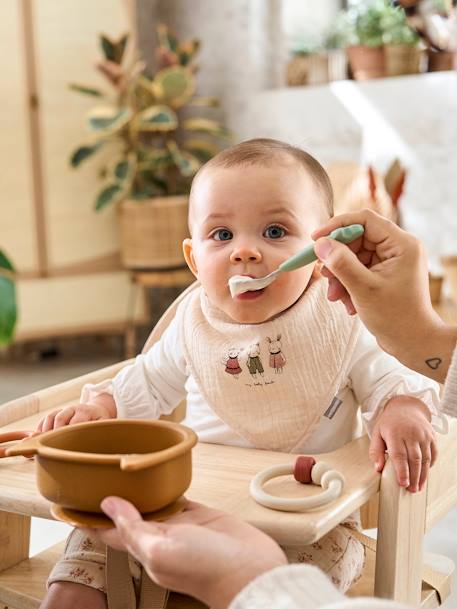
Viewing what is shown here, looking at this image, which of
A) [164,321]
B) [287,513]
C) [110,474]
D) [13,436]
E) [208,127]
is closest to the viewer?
[110,474]

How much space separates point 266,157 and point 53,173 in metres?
2.82

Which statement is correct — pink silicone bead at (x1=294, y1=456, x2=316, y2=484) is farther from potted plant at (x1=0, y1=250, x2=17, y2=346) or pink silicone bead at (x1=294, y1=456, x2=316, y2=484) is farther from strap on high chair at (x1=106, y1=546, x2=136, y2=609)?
potted plant at (x1=0, y1=250, x2=17, y2=346)

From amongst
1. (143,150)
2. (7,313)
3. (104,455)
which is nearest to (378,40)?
(143,150)

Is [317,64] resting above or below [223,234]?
above

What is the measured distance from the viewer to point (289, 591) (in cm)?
67

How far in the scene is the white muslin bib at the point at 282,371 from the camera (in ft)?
3.91

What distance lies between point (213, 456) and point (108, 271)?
3.02 meters

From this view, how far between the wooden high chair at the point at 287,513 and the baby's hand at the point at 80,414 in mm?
80

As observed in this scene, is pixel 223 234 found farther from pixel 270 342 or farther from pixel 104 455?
pixel 104 455

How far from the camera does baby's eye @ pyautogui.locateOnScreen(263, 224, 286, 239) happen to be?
1.17m

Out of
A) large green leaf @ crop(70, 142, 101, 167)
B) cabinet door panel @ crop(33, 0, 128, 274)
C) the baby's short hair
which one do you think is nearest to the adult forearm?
the baby's short hair

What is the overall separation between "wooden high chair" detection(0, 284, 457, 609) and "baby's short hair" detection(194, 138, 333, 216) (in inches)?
15.3

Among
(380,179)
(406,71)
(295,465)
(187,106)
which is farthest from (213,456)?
(187,106)

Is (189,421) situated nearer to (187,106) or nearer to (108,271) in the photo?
(108,271)
